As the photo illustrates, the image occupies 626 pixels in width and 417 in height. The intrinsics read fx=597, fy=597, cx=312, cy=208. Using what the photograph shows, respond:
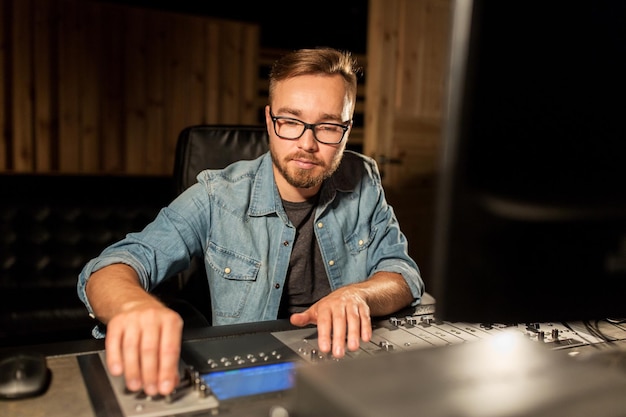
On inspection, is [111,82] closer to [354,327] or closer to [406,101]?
[406,101]

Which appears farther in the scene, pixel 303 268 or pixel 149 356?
pixel 303 268

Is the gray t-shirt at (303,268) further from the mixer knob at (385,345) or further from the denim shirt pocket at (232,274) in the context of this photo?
the mixer knob at (385,345)

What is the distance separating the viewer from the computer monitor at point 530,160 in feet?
1.53

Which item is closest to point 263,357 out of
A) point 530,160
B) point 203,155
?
point 530,160

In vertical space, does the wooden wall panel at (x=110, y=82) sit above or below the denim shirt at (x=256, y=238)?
above

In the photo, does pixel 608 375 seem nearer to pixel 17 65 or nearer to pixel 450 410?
pixel 450 410

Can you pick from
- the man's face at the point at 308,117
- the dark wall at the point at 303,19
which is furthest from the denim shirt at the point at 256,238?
the dark wall at the point at 303,19

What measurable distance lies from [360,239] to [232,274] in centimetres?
38

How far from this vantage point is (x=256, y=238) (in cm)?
154

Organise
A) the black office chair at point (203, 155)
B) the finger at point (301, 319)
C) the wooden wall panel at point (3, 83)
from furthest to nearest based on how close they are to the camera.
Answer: the wooden wall panel at point (3, 83), the black office chair at point (203, 155), the finger at point (301, 319)

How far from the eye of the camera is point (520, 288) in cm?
52

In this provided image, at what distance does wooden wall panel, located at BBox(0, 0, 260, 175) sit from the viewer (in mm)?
4367

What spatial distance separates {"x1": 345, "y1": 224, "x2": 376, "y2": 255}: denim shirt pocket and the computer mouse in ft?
3.26

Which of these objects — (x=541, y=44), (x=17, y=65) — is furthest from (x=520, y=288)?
(x=17, y=65)
